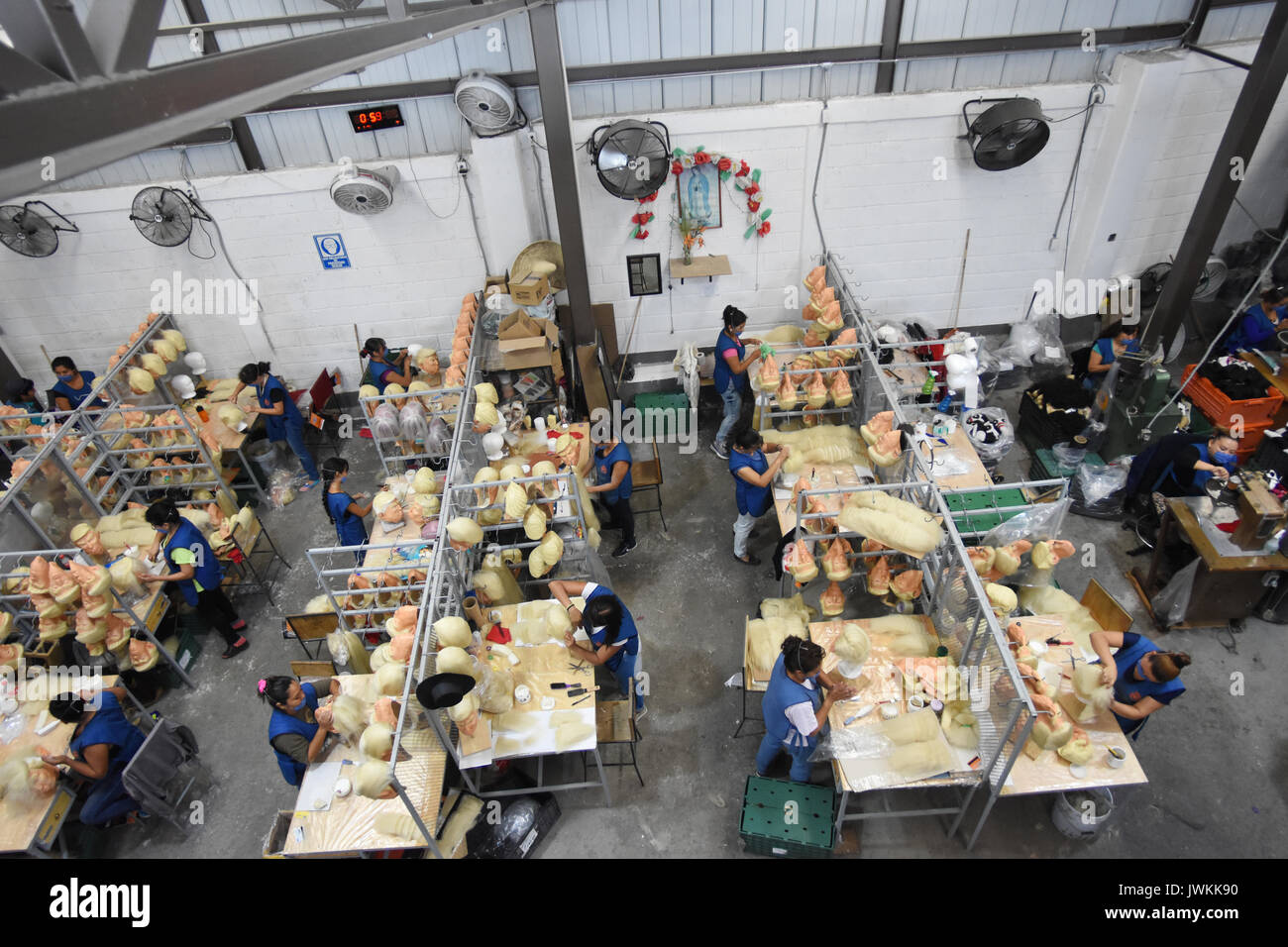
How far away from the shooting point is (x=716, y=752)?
613 centimetres

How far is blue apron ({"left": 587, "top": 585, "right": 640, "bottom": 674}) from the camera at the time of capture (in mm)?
5391

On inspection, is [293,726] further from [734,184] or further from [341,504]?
[734,184]

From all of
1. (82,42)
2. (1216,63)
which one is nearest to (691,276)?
(1216,63)

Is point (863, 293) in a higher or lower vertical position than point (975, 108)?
lower

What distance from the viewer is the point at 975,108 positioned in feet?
26.5

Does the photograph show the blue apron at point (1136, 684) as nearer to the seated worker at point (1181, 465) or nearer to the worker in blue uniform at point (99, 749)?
the seated worker at point (1181, 465)

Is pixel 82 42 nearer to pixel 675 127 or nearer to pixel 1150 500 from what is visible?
pixel 675 127

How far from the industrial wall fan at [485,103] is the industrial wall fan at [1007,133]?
16.1ft

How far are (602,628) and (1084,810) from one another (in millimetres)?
3645

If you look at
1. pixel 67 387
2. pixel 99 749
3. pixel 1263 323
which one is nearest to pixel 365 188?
pixel 67 387

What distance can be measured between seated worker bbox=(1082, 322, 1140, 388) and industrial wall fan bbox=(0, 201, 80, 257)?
11.7 meters

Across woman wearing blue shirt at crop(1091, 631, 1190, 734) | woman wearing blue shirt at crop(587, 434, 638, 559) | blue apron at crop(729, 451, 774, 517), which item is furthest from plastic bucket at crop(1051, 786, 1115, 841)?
woman wearing blue shirt at crop(587, 434, 638, 559)

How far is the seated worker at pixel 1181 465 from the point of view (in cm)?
685

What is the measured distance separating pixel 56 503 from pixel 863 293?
9.22m
